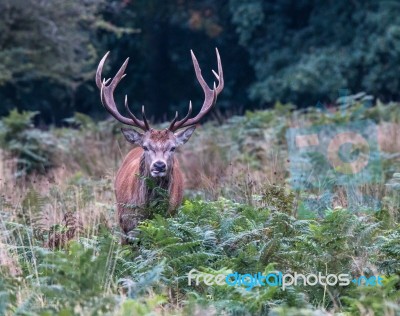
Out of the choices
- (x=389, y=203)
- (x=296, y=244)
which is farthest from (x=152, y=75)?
(x=296, y=244)

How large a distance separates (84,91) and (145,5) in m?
3.37

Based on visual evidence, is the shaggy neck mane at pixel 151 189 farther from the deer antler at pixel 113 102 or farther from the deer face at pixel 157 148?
the deer antler at pixel 113 102

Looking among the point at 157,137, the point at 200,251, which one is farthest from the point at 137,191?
the point at 200,251

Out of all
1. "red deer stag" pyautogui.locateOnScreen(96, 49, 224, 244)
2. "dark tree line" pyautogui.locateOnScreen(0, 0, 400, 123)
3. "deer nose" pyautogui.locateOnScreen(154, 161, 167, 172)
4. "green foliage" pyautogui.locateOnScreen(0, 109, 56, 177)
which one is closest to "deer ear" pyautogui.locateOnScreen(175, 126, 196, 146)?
"red deer stag" pyautogui.locateOnScreen(96, 49, 224, 244)

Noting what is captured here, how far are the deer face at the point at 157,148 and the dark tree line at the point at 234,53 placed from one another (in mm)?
13329

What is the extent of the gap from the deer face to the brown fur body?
10cm

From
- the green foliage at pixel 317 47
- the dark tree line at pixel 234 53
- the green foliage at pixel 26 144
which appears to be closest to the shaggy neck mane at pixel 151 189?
the green foliage at pixel 26 144

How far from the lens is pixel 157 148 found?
990 cm

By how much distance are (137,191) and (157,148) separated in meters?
0.44

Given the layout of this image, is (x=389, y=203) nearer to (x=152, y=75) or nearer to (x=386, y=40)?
(x=386, y=40)

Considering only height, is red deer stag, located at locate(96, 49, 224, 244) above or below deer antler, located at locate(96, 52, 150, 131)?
below

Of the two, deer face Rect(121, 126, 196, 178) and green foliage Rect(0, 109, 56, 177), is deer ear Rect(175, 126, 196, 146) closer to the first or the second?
deer face Rect(121, 126, 196, 178)

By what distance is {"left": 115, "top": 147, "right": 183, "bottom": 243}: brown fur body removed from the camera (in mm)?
9422

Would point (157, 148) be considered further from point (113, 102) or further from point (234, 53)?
point (234, 53)
